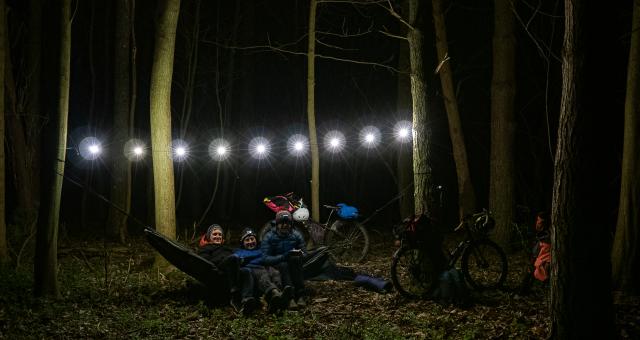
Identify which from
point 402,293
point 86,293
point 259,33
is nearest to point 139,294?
point 86,293

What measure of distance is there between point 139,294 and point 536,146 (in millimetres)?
13390

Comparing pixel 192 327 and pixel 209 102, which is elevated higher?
pixel 209 102

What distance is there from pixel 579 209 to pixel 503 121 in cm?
548

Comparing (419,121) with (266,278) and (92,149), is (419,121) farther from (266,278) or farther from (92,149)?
(92,149)

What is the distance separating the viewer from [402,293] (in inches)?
256

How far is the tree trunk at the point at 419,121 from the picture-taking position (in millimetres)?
6680

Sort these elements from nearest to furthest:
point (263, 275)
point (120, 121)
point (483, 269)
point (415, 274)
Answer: point (263, 275) < point (415, 274) < point (483, 269) < point (120, 121)

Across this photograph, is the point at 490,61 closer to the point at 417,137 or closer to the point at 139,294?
the point at 417,137

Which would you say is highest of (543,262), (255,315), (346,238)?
(543,262)

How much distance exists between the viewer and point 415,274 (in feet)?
21.9

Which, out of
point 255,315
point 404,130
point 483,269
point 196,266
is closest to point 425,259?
point 483,269

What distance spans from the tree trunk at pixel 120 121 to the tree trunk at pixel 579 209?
383 inches

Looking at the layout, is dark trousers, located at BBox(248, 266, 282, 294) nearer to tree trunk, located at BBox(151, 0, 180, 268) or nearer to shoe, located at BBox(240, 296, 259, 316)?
shoe, located at BBox(240, 296, 259, 316)

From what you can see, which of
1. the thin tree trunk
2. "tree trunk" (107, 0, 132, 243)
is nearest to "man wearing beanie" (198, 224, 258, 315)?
"tree trunk" (107, 0, 132, 243)
